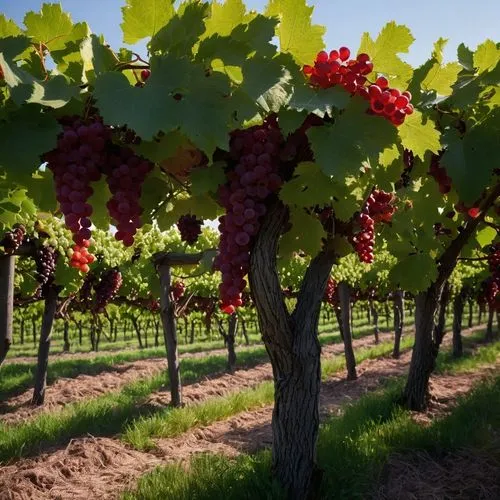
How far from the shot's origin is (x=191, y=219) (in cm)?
278

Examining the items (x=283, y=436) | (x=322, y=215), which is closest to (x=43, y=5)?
(x=322, y=215)

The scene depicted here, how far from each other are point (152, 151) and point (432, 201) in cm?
169

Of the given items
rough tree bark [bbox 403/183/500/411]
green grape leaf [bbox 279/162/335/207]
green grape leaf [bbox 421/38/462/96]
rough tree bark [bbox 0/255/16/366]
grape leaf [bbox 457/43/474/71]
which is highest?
grape leaf [bbox 457/43/474/71]

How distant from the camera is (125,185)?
70.0 inches

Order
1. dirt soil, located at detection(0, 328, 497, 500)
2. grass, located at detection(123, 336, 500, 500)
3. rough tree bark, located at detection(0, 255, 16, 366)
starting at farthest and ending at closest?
dirt soil, located at detection(0, 328, 497, 500) → rough tree bark, located at detection(0, 255, 16, 366) → grass, located at detection(123, 336, 500, 500)

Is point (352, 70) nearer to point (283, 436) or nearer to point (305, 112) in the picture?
point (305, 112)


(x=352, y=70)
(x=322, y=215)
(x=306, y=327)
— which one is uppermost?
(x=352, y=70)

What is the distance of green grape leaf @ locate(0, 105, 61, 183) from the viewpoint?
156 cm

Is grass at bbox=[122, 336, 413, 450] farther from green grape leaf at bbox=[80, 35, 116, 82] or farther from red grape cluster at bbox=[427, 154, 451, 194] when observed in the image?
green grape leaf at bbox=[80, 35, 116, 82]

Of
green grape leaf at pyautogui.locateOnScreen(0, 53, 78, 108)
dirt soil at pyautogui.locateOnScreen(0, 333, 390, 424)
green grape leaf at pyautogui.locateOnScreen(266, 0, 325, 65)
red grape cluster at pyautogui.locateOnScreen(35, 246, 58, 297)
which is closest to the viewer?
green grape leaf at pyautogui.locateOnScreen(0, 53, 78, 108)

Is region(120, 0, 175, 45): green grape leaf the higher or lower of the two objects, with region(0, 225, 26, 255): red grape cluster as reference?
higher

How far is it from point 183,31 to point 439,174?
161 centimetres

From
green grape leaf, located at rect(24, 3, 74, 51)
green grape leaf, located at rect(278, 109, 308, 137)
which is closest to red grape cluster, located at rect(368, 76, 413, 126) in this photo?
green grape leaf, located at rect(278, 109, 308, 137)

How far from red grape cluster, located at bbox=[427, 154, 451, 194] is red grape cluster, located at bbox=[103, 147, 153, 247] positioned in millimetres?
1578
